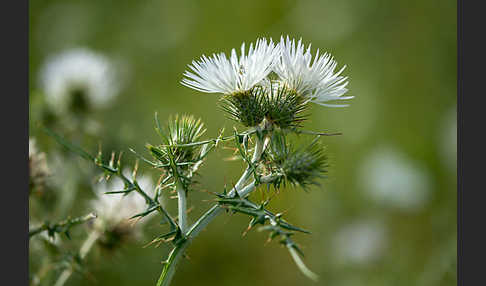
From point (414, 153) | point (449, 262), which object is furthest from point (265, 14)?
point (449, 262)

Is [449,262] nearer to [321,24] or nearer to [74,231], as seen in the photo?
[74,231]

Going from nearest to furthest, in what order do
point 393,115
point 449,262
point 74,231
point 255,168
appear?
point 255,168 → point 74,231 → point 449,262 → point 393,115

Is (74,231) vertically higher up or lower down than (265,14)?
lower down

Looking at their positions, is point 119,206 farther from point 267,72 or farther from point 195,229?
point 267,72

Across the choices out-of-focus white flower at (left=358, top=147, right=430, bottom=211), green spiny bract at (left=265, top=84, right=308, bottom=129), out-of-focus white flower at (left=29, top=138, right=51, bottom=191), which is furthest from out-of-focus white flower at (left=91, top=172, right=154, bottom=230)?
out-of-focus white flower at (left=358, top=147, right=430, bottom=211)

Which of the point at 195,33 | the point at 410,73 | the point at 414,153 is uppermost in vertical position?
the point at 195,33

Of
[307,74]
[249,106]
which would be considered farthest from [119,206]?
[307,74]
